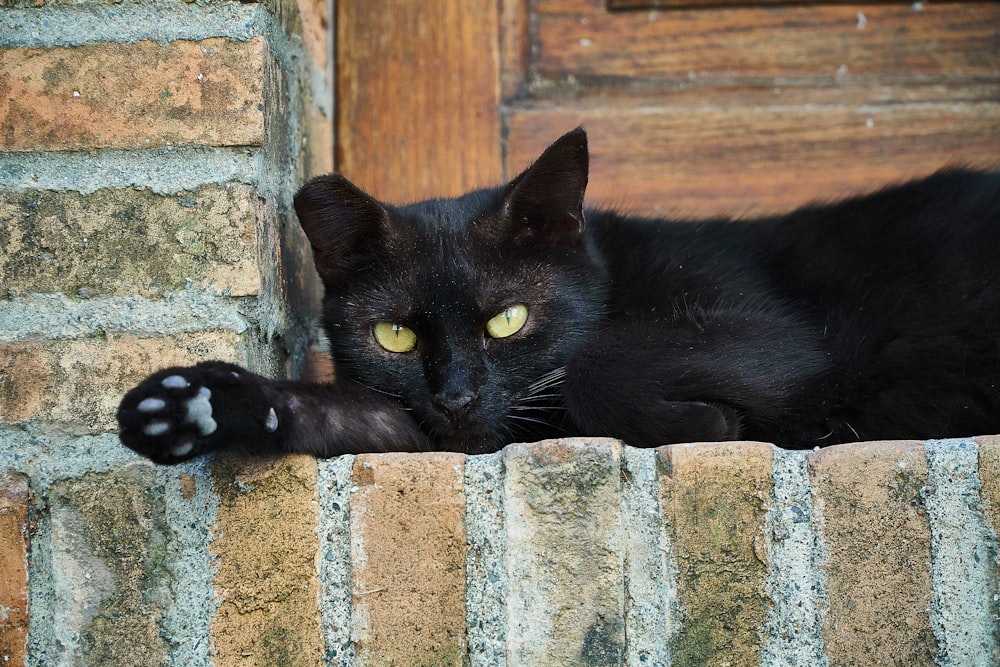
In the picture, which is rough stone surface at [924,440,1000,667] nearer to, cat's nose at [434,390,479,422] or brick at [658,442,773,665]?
brick at [658,442,773,665]

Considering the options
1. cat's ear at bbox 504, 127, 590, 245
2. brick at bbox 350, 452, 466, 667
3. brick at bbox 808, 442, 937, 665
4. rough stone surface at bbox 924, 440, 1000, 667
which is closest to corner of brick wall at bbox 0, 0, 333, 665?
brick at bbox 350, 452, 466, 667

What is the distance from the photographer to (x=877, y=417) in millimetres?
1455

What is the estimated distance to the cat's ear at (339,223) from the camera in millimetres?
1486

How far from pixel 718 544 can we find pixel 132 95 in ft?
3.27

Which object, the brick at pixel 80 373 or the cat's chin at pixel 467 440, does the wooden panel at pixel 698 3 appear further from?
the brick at pixel 80 373

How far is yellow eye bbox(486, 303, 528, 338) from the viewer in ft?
5.03

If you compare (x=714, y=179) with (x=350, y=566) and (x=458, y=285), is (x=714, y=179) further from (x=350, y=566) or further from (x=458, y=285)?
(x=350, y=566)

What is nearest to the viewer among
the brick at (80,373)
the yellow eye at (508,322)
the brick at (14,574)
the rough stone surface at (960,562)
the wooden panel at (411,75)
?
the rough stone surface at (960,562)

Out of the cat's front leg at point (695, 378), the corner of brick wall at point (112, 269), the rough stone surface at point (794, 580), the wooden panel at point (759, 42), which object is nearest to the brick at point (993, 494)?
the rough stone surface at point (794, 580)

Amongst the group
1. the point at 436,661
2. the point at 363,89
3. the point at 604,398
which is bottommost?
the point at 436,661

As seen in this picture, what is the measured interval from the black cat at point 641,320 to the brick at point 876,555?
0.26 metres

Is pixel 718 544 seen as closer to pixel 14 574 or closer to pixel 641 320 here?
pixel 641 320

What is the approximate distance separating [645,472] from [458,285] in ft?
1.77

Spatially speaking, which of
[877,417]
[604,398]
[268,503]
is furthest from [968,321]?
[268,503]
